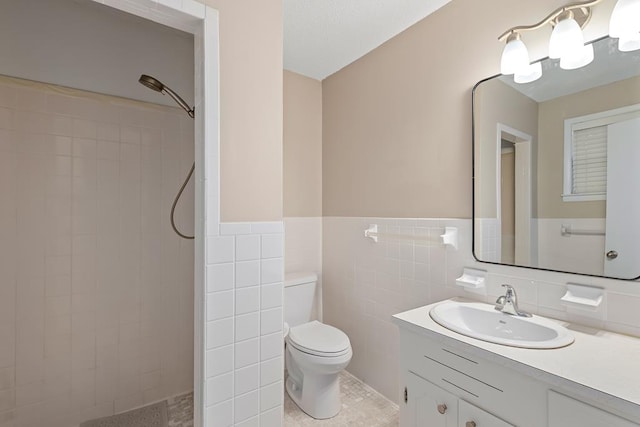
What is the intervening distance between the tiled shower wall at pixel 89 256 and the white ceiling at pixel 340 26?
970mm

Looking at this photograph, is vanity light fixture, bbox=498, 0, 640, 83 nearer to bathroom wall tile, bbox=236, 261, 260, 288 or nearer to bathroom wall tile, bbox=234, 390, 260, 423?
bathroom wall tile, bbox=236, 261, 260, 288

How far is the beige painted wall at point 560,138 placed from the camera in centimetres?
117

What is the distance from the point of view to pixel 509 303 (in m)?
1.31

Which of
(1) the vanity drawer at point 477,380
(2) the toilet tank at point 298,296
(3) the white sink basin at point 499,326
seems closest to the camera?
(1) the vanity drawer at point 477,380

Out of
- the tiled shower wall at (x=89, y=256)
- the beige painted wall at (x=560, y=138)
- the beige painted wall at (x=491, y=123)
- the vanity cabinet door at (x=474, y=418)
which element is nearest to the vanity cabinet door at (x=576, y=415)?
the vanity cabinet door at (x=474, y=418)

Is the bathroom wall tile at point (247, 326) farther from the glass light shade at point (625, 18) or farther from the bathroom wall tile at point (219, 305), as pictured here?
the glass light shade at point (625, 18)

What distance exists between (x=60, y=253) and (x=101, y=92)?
990 millimetres

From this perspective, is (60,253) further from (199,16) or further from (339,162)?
(339,162)

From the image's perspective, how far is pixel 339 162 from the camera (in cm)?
247

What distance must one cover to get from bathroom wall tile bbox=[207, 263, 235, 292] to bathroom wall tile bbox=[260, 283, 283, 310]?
16 centimetres

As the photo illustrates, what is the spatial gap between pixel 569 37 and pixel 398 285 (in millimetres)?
1492

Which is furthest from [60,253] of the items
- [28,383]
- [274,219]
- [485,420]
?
[485,420]

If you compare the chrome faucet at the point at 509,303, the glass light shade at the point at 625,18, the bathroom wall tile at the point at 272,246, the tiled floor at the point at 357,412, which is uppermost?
the glass light shade at the point at 625,18

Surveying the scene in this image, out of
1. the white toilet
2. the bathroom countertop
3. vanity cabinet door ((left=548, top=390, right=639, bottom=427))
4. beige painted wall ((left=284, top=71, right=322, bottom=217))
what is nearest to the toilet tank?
the white toilet
